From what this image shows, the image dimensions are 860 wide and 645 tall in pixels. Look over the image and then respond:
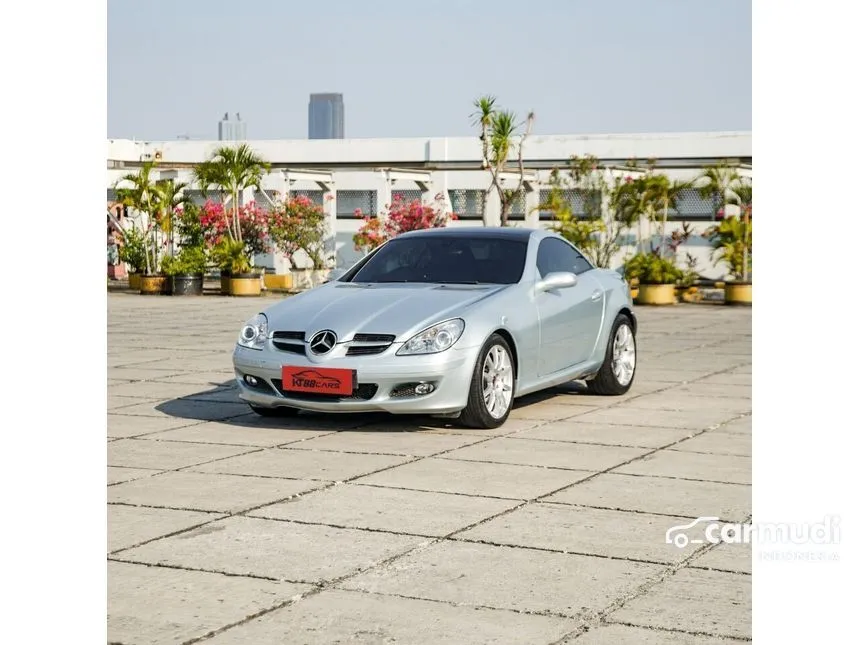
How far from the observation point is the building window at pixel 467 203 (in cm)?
3622

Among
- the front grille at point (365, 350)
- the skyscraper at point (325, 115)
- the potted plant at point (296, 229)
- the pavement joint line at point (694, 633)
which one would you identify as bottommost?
the pavement joint line at point (694, 633)

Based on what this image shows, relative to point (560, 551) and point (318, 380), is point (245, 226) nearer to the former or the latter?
point (318, 380)

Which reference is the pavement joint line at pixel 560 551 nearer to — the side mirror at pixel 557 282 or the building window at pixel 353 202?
the side mirror at pixel 557 282

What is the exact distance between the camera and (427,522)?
19.7 ft

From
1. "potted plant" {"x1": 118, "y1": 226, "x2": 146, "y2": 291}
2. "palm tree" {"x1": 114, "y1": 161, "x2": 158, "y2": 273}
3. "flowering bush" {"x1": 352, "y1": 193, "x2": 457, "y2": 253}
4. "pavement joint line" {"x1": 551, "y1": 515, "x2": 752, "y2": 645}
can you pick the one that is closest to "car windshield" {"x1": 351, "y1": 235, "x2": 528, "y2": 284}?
"pavement joint line" {"x1": 551, "y1": 515, "x2": 752, "y2": 645}

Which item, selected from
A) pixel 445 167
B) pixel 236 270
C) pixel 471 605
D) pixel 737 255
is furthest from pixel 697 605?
pixel 445 167

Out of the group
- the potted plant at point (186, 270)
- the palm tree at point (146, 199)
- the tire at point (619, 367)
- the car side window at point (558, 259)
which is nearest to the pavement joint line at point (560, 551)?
the car side window at point (558, 259)

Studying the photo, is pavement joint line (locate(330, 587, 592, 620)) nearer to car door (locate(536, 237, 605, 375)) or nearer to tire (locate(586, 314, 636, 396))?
car door (locate(536, 237, 605, 375))

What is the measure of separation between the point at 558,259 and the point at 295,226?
761 inches

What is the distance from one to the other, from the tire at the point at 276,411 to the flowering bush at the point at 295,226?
65.3ft
